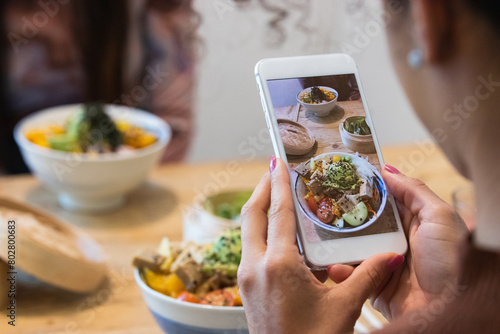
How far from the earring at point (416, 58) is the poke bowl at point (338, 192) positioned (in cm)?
12

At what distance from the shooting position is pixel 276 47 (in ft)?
2.56

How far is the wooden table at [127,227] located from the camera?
734 millimetres

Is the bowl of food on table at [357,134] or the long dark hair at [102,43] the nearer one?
the bowl of food on table at [357,134]

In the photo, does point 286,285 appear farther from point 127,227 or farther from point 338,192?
point 127,227

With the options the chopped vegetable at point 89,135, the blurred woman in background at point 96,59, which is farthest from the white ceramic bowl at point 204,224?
the blurred woman in background at point 96,59

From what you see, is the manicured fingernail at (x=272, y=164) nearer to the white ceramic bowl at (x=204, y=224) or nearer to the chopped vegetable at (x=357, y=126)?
the chopped vegetable at (x=357, y=126)

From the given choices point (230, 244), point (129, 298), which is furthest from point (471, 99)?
point (129, 298)

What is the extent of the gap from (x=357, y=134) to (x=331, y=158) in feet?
0.14

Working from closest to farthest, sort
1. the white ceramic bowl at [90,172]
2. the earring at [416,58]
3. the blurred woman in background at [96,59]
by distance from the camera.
A: the earring at [416,58] → the white ceramic bowl at [90,172] → the blurred woman in background at [96,59]

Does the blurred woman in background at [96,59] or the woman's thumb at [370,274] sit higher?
the woman's thumb at [370,274]

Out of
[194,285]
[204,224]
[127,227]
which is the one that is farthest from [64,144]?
[194,285]

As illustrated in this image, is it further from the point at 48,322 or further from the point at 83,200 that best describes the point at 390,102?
the point at 48,322

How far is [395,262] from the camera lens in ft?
1.80

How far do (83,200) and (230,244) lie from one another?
1.41ft
